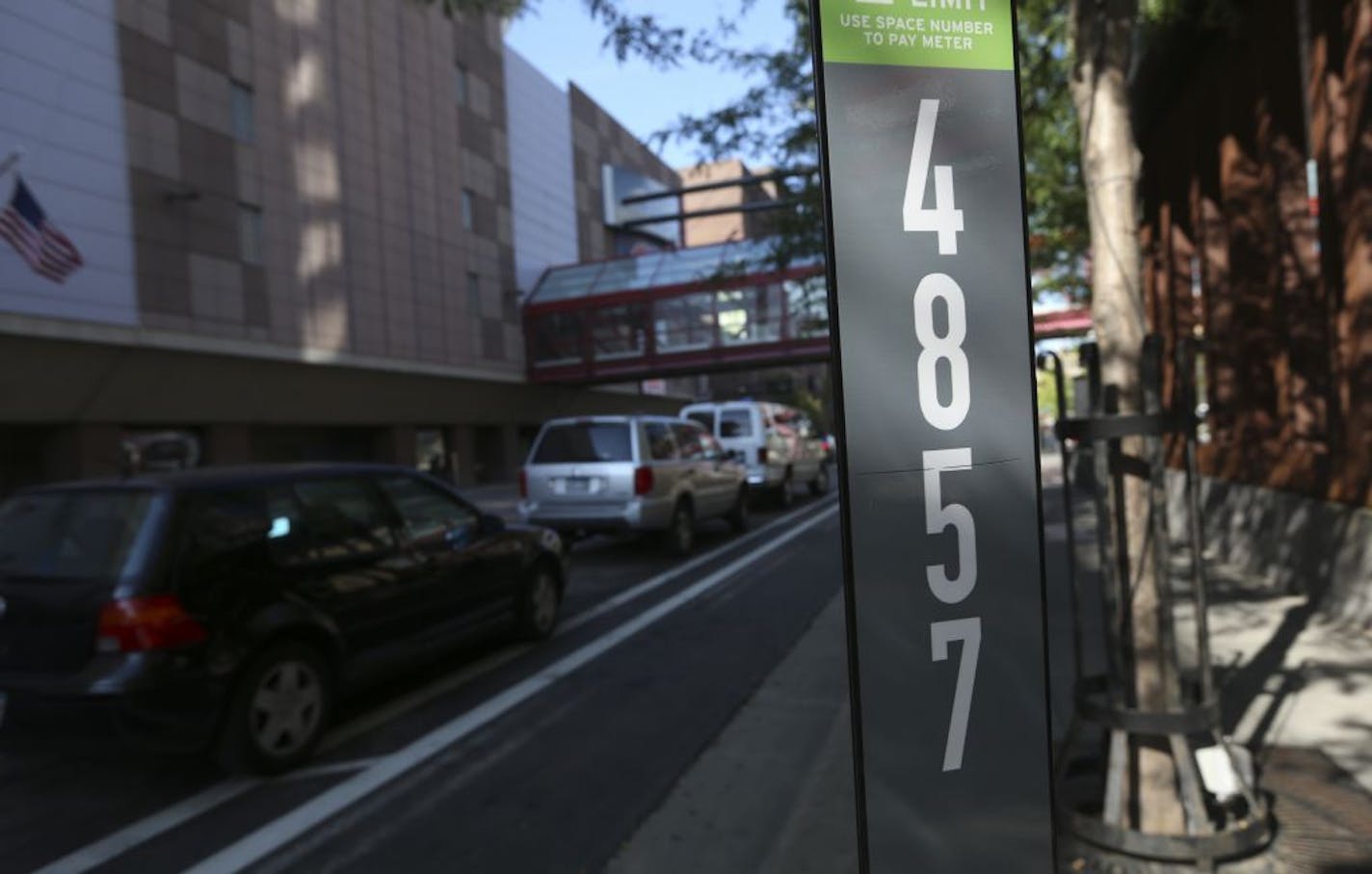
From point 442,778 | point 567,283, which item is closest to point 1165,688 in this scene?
point 442,778

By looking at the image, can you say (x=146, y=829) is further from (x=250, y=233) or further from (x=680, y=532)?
(x=250, y=233)

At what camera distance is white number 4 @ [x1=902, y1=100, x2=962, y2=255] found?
2117 millimetres

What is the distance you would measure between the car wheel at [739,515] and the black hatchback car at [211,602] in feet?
29.8

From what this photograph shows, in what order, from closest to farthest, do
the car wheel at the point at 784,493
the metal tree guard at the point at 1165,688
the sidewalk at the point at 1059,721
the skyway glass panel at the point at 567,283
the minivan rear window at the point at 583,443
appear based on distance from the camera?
the metal tree guard at the point at 1165,688, the sidewalk at the point at 1059,721, the minivan rear window at the point at 583,443, the car wheel at the point at 784,493, the skyway glass panel at the point at 567,283

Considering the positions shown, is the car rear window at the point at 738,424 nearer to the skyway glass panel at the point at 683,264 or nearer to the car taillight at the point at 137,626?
the car taillight at the point at 137,626

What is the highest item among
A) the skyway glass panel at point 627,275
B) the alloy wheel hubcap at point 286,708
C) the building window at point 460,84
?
the building window at point 460,84

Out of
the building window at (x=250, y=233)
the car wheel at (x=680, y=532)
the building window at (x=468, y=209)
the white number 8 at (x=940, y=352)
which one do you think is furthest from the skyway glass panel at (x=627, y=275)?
the white number 8 at (x=940, y=352)

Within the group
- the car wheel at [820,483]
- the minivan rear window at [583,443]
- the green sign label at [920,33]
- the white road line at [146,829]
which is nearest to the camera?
the green sign label at [920,33]

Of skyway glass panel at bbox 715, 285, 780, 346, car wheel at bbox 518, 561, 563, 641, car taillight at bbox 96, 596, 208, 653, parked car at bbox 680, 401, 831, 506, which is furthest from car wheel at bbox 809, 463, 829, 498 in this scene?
car taillight at bbox 96, 596, 208, 653

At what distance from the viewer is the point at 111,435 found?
20156 millimetres

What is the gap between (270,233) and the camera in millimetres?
24250

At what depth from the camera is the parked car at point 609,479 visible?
37.6 feet

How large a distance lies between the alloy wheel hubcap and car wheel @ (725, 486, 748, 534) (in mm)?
9949

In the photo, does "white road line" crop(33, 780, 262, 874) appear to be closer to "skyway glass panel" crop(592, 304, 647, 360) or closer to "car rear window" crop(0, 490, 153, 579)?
"car rear window" crop(0, 490, 153, 579)
